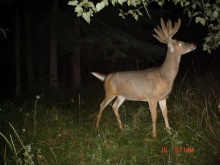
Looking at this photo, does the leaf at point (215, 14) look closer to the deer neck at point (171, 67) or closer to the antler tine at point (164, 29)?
the antler tine at point (164, 29)

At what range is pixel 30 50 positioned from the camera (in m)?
11.9

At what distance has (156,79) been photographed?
5594mm

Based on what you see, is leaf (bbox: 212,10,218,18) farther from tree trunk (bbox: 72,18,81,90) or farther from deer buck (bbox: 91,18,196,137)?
tree trunk (bbox: 72,18,81,90)

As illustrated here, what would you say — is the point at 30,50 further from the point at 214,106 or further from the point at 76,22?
the point at 214,106

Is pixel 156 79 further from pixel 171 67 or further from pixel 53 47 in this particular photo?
pixel 53 47

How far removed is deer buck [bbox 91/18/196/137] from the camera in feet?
18.0

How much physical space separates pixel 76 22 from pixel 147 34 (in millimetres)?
2657

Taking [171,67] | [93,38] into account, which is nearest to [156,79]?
[171,67]

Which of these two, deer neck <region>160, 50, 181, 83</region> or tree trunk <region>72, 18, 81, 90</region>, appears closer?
deer neck <region>160, 50, 181, 83</region>

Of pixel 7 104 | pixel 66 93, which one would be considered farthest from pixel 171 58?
pixel 66 93

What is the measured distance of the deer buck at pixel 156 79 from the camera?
18.0 ft

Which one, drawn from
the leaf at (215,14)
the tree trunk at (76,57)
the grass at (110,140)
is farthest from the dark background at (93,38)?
the leaf at (215,14)
